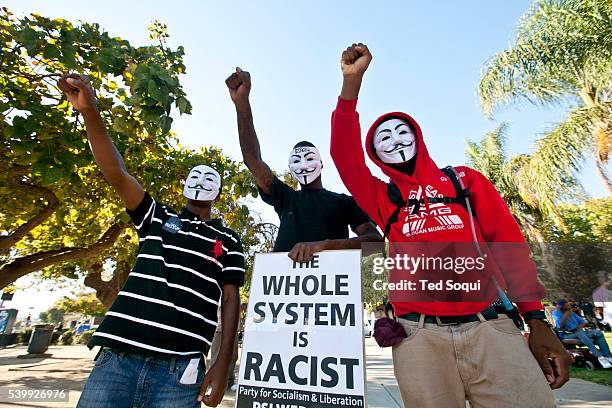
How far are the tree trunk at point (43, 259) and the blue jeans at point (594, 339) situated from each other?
11098 millimetres

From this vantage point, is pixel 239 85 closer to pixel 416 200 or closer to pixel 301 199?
pixel 301 199

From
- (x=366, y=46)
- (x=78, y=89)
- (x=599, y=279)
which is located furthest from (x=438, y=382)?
(x=599, y=279)

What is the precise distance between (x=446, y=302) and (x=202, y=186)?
1.90 m

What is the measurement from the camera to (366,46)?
2260 millimetres

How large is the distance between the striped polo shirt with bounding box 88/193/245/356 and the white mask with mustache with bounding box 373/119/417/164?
3.92 ft

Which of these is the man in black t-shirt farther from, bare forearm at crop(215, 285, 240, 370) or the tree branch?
the tree branch

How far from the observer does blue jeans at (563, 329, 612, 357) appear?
8.90 metres

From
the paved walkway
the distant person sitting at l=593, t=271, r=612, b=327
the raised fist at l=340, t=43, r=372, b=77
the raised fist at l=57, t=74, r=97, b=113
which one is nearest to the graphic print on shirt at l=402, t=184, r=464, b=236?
the raised fist at l=340, t=43, r=372, b=77

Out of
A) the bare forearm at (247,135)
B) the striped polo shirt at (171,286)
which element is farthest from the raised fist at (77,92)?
the bare forearm at (247,135)

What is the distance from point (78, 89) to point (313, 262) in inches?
69.8

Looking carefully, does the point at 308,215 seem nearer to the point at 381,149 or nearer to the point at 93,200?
the point at 381,149

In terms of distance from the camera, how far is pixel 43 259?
23.5 ft

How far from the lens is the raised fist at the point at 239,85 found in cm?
304

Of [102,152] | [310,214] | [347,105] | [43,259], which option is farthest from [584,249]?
[102,152]
